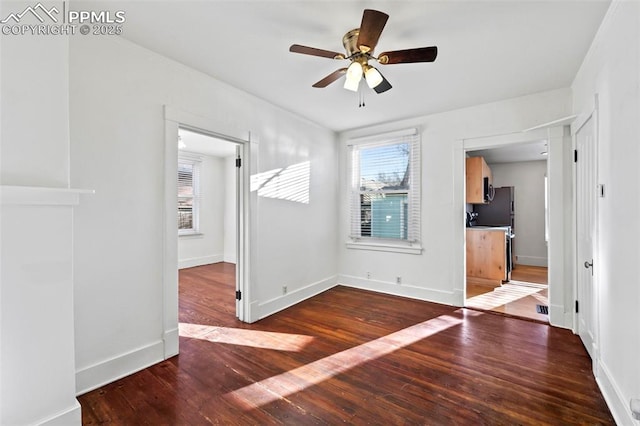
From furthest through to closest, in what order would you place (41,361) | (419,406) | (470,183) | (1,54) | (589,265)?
(470,183) → (589,265) → (419,406) → (41,361) → (1,54)

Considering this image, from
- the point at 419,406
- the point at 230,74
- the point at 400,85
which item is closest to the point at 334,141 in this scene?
the point at 400,85

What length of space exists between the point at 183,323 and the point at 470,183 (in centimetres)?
489

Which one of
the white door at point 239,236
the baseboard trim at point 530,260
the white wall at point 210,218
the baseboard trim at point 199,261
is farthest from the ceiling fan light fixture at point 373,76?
the baseboard trim at point 530,260

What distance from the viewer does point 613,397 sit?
1804 mm

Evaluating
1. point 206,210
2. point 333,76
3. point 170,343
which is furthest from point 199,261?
point 333,76

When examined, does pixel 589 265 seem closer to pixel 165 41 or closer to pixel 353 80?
pixel 353 80

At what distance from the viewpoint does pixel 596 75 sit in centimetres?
221

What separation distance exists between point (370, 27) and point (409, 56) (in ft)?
1.40

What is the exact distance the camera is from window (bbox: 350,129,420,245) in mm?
4164

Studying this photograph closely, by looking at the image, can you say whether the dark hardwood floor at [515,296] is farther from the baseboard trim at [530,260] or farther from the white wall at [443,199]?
the baseboard trim at [530,260]

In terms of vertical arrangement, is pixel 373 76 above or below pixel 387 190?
above

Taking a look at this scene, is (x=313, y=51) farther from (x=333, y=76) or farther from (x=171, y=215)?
(x=171, y=215)

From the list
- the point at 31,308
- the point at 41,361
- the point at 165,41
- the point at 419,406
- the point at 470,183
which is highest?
the point at 165,41

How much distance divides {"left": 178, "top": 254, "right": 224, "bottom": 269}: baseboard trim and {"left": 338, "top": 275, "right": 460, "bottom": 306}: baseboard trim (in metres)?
3.54
